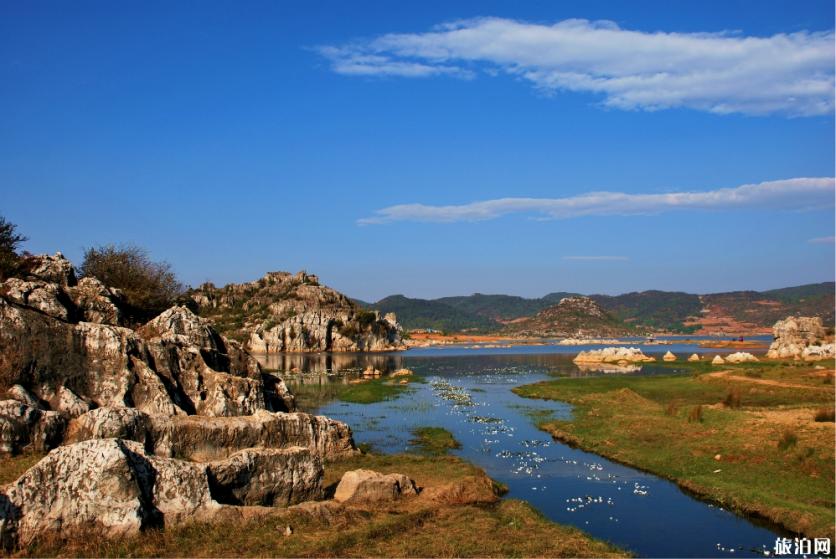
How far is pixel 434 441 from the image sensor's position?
142ft

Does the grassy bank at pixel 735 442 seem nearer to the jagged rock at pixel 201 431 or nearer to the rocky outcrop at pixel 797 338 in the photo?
the jagged rock at pixel 201 431

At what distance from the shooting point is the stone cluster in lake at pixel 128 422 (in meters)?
17.9

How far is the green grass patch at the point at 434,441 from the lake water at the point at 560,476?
733 millimetres

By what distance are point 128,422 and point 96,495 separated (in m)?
7.67

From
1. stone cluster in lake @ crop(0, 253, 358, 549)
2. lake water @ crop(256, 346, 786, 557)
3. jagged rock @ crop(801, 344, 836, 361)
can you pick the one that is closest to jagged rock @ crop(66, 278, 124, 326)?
stone cluster in lake @ crop(0, 253, 358, 549)

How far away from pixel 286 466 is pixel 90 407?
34.4ft

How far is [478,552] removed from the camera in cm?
1931

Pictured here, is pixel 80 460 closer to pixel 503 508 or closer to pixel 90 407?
pixel 90 407

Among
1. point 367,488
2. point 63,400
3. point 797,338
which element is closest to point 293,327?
point 797,338

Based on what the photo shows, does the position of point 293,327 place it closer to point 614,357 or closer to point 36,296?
point 614,357

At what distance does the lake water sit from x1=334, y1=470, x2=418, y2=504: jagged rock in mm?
6758

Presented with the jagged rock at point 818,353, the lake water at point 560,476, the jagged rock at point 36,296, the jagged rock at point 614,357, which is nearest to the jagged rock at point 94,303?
the jagged rock at point 36,296

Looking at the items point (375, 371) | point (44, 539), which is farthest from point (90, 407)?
point (375, 371)

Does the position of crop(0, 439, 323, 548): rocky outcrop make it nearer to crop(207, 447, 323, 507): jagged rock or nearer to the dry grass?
crop(207, 447, 323, 507): jagged rock
